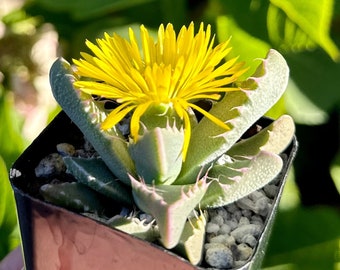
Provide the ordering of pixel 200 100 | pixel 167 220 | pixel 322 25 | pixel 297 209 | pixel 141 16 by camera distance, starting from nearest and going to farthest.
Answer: pixel 167 220, pixel 200 100, pixel 322 25, pixel 297 209, pixel 141 16

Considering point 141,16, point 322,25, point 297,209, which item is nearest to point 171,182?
point 322,25

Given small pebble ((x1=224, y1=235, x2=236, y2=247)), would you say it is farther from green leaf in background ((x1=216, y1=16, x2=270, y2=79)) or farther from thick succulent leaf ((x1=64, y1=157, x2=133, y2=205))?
green leaf in background ((x1=216, y1=16, x2=270, y2=79))

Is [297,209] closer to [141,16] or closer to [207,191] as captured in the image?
[141,16]

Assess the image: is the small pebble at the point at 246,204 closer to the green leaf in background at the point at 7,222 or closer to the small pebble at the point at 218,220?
the small pebble at the point at 218,220

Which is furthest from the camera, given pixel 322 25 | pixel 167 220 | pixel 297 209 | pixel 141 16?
pixel 141 16

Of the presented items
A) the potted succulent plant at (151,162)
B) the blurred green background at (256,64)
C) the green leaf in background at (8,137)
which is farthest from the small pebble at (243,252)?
the green leaf in background at (8,137)

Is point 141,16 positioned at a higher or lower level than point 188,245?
lower

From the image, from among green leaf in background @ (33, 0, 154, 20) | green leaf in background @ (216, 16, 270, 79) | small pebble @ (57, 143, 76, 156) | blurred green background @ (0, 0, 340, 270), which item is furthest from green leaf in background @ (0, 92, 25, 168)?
small pebble @ (57, 143, 76, 156)
